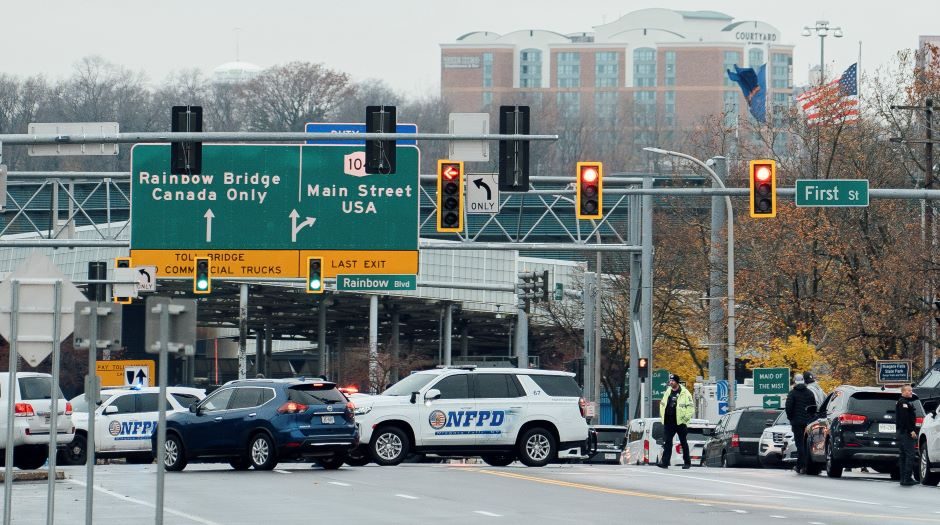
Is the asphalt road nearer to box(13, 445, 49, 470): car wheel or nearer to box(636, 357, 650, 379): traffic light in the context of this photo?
box(13, 445, 49, 470): car wheel

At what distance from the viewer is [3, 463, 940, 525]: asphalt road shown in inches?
779

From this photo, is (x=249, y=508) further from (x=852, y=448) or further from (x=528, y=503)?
(x=852, y=448)

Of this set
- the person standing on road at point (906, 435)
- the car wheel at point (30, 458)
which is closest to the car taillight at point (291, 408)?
the car wheel at point (30, 458)

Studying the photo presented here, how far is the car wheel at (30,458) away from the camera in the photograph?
30.6 metres

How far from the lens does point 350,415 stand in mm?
29312

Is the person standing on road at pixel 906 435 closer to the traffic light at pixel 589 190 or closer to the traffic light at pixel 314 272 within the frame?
the traffic light at pixel 589 190

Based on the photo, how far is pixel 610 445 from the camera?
44469 mm

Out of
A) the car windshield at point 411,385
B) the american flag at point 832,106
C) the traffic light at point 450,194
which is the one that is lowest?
the car windshield at point 411,385

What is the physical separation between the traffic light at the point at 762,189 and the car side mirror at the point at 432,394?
6062 mm

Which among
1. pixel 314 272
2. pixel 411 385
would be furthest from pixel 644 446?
pixel 411 385

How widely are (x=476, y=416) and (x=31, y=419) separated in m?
7.27

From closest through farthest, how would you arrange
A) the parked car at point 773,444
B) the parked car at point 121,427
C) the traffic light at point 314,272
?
1. the parked car at point 773,444
2. the parked car at point 121,427
3. the traffic light at point 314,272

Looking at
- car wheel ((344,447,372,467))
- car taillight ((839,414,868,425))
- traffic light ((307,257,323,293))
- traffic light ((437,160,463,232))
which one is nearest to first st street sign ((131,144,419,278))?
traffic light ((307,257,323,293))

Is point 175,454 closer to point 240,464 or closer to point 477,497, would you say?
point 240,464
